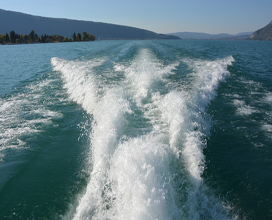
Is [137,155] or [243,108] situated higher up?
[243,108]

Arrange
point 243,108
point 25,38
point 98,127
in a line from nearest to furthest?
point 98,127, point 243,108, point 25,38

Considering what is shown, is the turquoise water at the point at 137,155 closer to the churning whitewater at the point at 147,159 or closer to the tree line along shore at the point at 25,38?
the churning whitewater at the point at 147,159

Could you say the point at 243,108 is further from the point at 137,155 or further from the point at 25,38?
the point at 25,38

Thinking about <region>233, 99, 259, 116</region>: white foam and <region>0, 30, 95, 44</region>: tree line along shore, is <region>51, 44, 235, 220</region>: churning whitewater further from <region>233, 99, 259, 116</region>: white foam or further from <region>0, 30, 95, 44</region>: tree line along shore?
<region>0, 30, 95, 44</region>: tree line along shore

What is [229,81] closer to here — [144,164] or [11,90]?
[144,164]

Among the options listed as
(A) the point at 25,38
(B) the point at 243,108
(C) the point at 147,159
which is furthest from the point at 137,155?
(A) the point at 25,38

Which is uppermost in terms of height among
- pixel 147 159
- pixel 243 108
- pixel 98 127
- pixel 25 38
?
pixel 25 38

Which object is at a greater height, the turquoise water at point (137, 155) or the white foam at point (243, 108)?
the white foam at point (243, 108)

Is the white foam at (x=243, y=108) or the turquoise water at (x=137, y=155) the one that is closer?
the turquoise water at (x=137, y=155)

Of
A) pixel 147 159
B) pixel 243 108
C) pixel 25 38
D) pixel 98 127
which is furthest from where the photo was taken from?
pixel 25 38

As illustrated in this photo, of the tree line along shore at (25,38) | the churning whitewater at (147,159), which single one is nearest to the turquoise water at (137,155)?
the churning whitewater at (147,159)

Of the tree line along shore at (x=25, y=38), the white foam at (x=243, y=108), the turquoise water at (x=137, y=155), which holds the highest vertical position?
the tree line along shore at (x=25, y=38)

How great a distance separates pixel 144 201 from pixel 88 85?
435 inches

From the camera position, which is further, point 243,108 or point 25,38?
point 25,38
